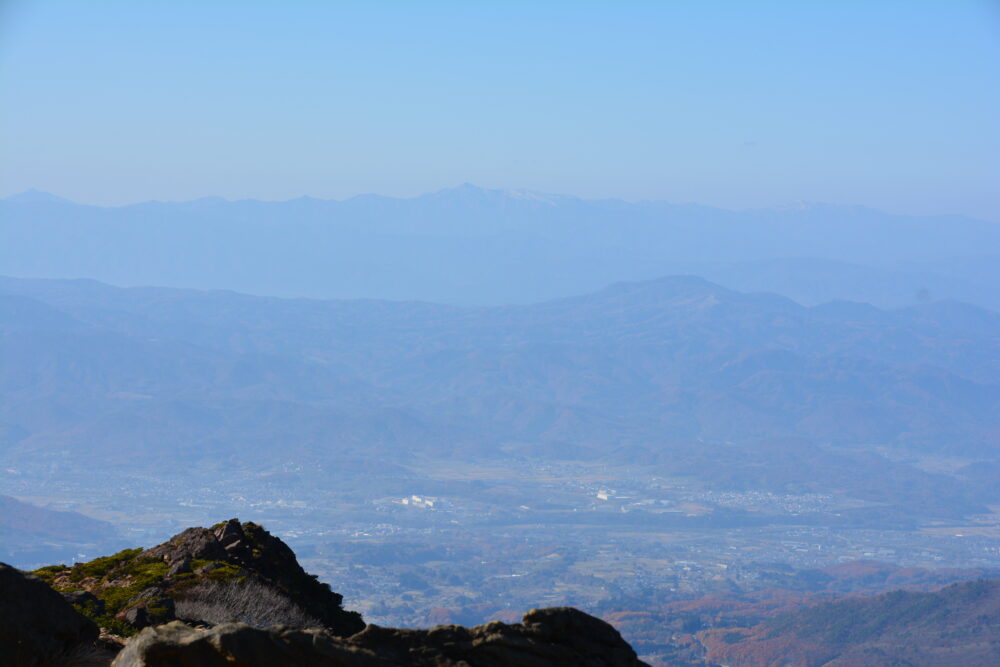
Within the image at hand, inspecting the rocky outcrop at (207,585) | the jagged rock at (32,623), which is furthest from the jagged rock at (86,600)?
the jagged rock at (32,623)

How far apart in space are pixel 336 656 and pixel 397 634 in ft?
5.57

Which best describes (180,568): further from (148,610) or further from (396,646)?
(396,646)

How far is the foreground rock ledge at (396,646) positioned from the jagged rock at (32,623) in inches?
89.0

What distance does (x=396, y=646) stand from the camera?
1612 centimetres

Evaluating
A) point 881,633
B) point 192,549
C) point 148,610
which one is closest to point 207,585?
point 148,610

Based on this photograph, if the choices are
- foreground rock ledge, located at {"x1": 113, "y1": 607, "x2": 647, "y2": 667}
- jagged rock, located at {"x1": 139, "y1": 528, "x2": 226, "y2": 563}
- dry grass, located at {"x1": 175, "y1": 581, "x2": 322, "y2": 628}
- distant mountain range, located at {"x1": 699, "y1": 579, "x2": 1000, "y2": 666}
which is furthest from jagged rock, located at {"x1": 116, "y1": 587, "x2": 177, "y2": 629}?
distant mountain range, located at {"x1": 699, "y1": 579, "x2": 1000, "y2": 666}

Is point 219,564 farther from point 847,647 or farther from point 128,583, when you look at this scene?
point 847,647

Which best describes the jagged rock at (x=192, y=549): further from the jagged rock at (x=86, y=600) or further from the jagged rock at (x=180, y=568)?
the jagged rock at (x=86, y=600)

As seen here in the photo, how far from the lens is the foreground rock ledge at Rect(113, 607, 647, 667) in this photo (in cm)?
1398

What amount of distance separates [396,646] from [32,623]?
17.6 ft

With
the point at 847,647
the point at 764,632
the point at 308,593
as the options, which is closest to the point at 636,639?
the point at 764,632

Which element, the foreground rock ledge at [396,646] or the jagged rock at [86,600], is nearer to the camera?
the foreground rock ledge at [396,646]

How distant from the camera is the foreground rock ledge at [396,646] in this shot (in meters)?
14.0

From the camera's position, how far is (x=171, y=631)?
Result: 14383 mm
